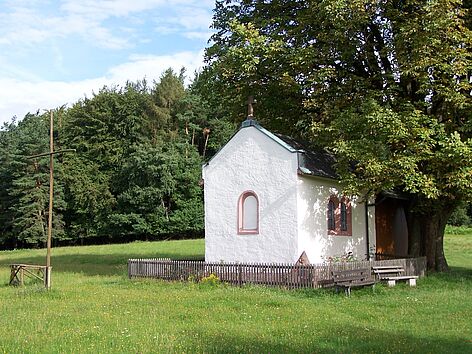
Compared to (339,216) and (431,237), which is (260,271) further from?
(431,237)

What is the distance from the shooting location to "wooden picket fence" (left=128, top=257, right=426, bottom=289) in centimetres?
1812

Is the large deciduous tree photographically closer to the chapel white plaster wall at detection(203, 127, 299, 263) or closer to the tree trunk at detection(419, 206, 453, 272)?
the tree trunk at detection(419, 206, 453, 272)

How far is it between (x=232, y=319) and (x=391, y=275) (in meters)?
8.84

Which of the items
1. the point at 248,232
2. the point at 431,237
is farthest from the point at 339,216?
the point at 431,237

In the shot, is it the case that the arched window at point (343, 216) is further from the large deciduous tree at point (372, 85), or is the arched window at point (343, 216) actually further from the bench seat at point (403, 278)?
the bench seat at point (403, 278)

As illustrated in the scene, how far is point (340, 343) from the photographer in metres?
10.5

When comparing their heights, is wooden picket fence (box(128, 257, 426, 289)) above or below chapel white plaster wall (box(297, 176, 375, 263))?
below

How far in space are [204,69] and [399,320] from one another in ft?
57.0

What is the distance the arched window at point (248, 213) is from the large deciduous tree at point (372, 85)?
3.56 m

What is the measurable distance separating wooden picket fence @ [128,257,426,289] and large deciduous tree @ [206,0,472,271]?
9.04 feet

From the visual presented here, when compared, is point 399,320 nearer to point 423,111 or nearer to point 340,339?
point 340,339

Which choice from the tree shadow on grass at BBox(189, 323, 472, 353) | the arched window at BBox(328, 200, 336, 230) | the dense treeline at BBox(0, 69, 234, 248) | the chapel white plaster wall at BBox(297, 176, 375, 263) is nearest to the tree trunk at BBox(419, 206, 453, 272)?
the chapel white plaster wall at BBox(297, 176, 375, 263)

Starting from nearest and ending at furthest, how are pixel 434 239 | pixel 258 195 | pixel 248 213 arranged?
pixel 258 195, pixel 248 213, pixel 434 239

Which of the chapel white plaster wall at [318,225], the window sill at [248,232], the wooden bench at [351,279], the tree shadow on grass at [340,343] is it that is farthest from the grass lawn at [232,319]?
the chapel white plaster wall at [318,225]
